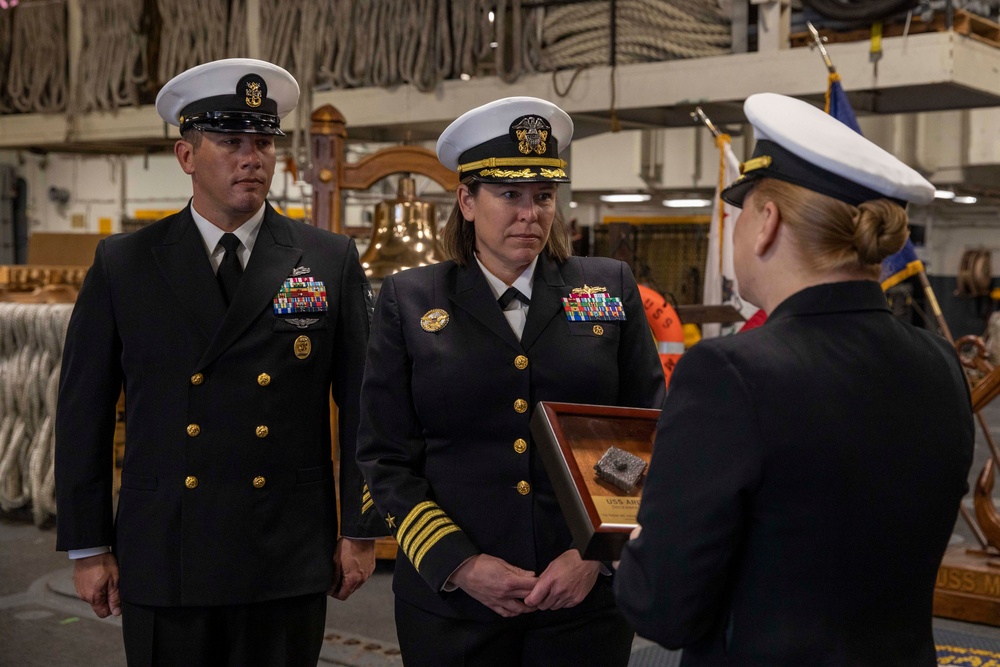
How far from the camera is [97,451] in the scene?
2.35m

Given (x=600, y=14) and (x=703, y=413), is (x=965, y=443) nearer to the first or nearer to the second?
(x=703, y=413)

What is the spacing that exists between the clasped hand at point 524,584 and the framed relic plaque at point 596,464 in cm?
26

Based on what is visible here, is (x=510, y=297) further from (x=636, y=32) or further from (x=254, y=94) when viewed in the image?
(x=636, y=32)

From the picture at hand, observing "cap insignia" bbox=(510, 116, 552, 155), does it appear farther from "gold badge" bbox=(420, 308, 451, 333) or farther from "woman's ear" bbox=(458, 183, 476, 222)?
"gold badge" bbox=(420, 308, 451, 333)

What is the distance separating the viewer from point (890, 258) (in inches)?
203

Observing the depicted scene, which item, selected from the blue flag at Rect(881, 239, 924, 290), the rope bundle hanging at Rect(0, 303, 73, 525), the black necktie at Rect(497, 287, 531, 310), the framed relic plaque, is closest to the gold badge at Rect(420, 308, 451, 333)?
the black necktie at Rect(497, 287, 531, 310)

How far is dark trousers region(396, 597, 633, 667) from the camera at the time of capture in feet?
6.73

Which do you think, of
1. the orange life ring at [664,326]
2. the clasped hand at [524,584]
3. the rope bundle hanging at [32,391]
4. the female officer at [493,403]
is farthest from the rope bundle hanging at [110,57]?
the clasped hand at [524,584]

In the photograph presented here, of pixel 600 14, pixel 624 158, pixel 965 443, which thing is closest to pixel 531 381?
pixel 965 443

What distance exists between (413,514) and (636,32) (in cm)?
555

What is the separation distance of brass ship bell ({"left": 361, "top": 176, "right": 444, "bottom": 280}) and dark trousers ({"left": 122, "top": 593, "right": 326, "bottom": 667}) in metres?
2.94

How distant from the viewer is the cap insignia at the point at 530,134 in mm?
2203

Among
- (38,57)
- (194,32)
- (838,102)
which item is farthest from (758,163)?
(38,57)

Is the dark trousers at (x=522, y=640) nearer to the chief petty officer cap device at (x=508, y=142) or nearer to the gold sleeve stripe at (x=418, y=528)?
the gold sleeve stripe at (x=418, y=528)
